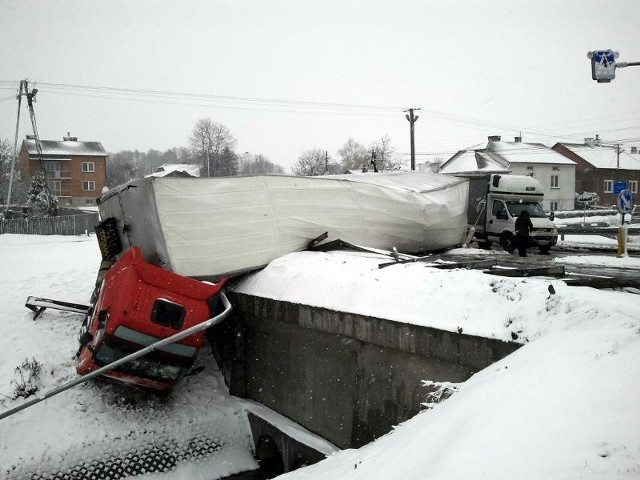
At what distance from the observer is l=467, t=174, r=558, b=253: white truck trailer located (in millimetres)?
18188

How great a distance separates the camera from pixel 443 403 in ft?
15.4

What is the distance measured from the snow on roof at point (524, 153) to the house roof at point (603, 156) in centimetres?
809

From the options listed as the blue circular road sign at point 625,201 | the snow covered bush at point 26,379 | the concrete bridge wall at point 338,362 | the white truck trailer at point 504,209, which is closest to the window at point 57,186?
the white truck trailer at point 504,209

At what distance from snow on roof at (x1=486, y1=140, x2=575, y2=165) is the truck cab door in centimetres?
3769

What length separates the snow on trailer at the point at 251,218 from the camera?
9109 mm

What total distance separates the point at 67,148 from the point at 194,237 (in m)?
74.8

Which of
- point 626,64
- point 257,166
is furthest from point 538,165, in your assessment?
point 257,166

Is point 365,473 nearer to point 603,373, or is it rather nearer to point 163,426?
point 603,373

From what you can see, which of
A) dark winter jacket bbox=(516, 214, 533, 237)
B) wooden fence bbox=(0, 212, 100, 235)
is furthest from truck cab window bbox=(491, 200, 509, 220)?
wooden fence bbox=(0, 212, 100, 235)

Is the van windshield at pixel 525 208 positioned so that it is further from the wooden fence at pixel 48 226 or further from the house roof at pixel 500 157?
the house roof at pixel 500 157

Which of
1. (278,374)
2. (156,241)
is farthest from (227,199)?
(278,374)

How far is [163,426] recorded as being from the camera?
9.23 meters

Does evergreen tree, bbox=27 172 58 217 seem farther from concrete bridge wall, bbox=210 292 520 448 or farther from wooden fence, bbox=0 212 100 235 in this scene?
concrete bridge wall, bbox=210 292 520 448

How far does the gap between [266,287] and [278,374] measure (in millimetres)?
1577
